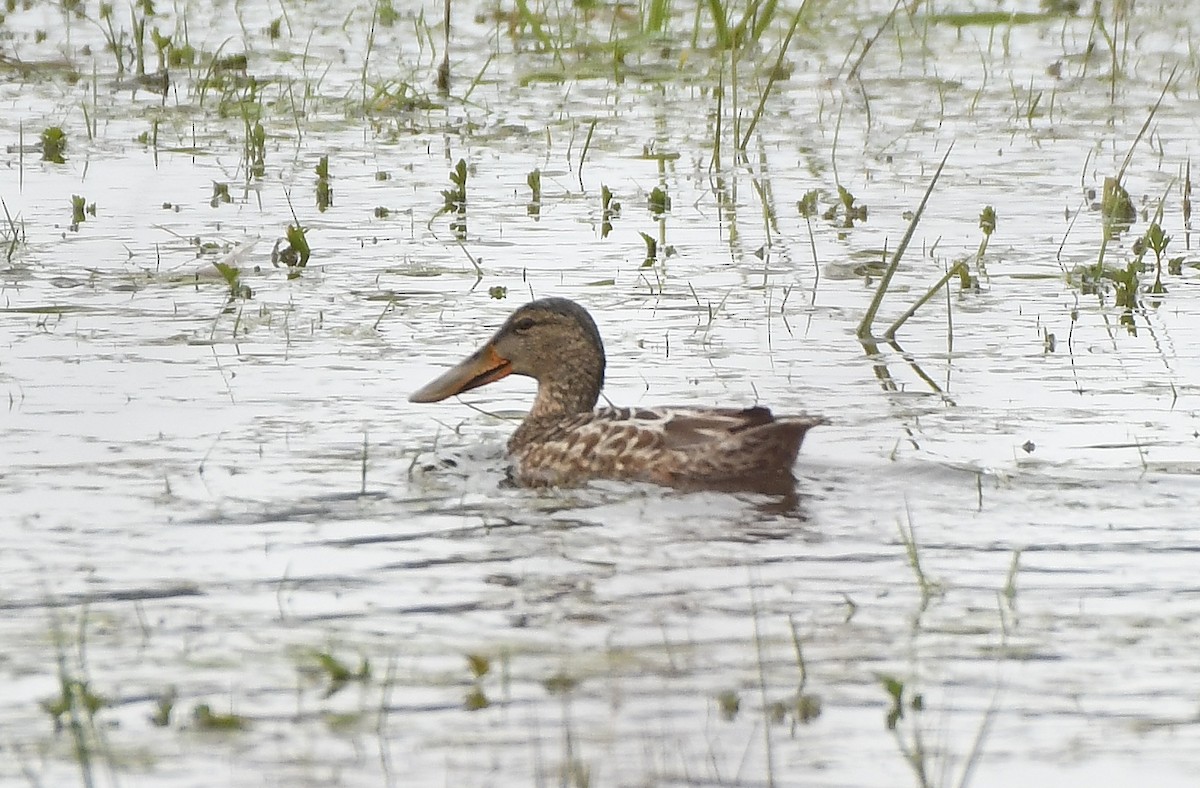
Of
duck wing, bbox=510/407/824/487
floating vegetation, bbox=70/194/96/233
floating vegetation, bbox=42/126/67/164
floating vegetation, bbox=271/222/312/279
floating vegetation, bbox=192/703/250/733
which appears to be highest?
floating vegetation, bbox=42/126/67/164

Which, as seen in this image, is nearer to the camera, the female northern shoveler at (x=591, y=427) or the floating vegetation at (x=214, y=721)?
the floating vegetation at (x=214, y=721)

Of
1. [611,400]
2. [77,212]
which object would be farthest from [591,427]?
[77,212]

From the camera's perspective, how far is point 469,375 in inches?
339

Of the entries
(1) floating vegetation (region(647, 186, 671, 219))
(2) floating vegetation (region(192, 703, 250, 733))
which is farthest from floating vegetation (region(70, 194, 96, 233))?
(2) floating vegetation (region(192, 703, 250, 733))

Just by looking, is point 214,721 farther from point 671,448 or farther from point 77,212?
point 77,212

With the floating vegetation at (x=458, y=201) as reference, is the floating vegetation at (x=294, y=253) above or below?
below

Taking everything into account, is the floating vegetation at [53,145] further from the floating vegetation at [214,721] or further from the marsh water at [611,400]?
the floating vegetation at [214,721]

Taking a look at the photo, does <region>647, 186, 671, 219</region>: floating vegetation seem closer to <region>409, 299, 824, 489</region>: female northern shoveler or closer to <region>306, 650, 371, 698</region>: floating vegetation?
<region>409, 299, 824, 489</region>: female northern shoveler

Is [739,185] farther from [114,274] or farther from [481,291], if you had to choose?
[114,274]

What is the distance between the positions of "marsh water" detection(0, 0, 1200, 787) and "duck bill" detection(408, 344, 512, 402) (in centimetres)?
11

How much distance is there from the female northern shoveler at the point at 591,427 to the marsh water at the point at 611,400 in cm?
14

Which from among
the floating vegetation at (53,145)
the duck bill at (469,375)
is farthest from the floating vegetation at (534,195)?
the duck bill at (469,375)

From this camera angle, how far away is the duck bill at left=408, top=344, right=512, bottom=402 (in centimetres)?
845

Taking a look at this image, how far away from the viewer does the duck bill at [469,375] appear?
845 centimetres
